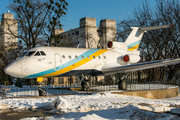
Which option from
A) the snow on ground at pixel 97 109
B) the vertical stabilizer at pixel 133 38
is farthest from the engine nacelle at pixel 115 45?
the snow on ground at pixel 97 109

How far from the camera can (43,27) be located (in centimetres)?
3056

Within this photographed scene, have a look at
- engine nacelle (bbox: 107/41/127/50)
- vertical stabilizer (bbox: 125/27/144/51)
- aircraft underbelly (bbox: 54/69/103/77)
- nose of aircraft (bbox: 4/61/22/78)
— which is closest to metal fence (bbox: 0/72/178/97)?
aircraft underbelly (bbox: 54/69/103/77)

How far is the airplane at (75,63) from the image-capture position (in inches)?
539

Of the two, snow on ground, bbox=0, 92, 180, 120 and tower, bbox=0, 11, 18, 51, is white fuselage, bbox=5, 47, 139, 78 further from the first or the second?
tower, bbox=0, 11, 18, 51

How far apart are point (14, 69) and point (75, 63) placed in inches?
184

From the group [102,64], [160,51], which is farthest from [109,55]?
[160,51]

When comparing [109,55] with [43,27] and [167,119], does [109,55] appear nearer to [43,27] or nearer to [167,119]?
[167,119]

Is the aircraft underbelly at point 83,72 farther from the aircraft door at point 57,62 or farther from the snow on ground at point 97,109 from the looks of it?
the snow on ground at point 97,109

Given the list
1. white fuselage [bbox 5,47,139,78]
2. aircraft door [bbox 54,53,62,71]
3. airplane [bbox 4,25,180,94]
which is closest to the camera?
white fuselage [bbox 5,47,139,78]

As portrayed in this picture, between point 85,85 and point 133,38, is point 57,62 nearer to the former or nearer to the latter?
point 85,85

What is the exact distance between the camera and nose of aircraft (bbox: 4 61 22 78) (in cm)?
1298

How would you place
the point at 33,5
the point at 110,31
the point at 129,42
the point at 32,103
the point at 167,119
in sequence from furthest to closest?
1. the point at 110,31
2. the point at 33,5
3. the point at 129,42
4. the point at 32,103
5. the point at 167,119

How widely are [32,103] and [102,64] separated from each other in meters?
8.17

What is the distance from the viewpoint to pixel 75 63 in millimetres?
15820
